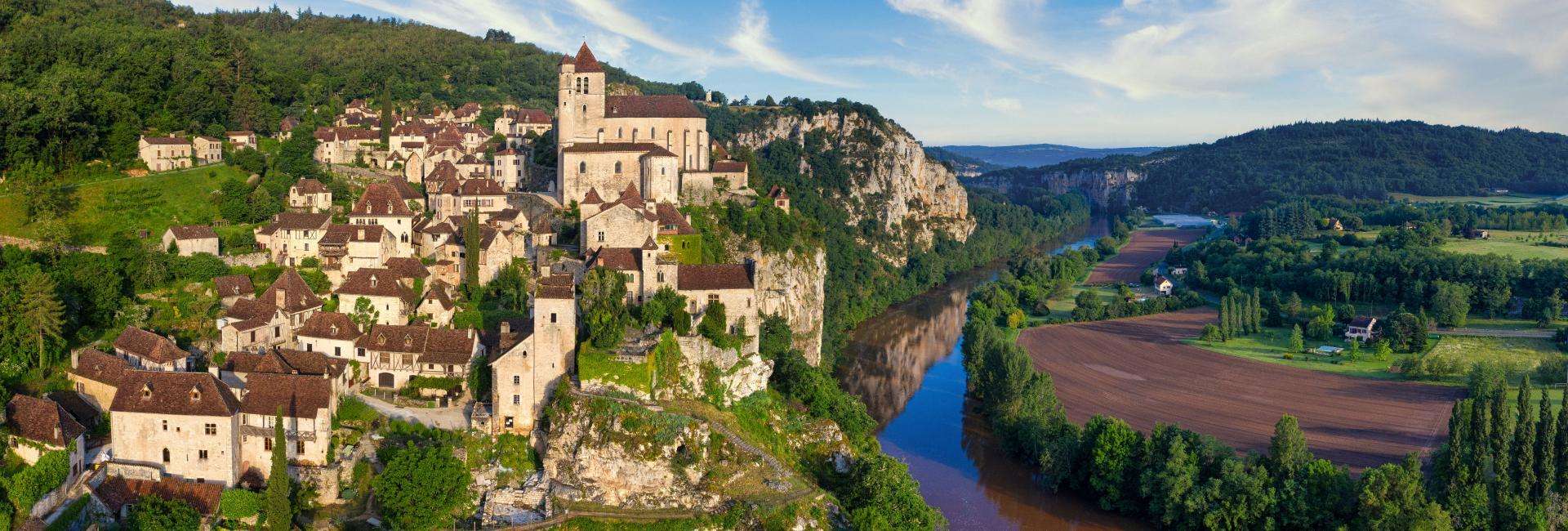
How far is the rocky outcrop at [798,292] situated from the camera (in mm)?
57000

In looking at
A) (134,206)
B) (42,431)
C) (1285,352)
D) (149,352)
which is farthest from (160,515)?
(1285,352)

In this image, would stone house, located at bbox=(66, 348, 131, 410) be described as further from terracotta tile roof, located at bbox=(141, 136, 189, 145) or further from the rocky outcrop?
the rocky outcrop

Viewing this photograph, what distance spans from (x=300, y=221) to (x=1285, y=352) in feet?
210

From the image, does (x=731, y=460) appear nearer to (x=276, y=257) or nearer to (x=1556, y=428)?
(x=276, y=257)

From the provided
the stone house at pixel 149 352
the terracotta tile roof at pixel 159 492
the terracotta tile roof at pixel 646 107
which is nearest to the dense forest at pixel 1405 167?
the terracotta tile roof at pixel 646 107

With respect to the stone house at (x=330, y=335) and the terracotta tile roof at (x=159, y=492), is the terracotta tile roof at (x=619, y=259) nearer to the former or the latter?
the stone house at (x=330, y=335)

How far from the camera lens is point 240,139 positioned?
6100 cm

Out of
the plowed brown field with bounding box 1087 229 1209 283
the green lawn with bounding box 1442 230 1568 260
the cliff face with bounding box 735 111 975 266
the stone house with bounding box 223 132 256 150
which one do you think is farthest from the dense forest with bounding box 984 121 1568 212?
the stone house with bounding box 223 132 256 150

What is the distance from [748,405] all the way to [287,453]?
56.4ft

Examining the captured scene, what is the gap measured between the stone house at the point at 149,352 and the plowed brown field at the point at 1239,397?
4320cm

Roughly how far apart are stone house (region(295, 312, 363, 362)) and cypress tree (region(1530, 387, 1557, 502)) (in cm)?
4604

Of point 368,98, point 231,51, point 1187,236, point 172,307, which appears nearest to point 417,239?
point 172,307

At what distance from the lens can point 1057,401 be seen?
54344mm

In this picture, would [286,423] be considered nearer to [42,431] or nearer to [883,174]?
[42,431]
